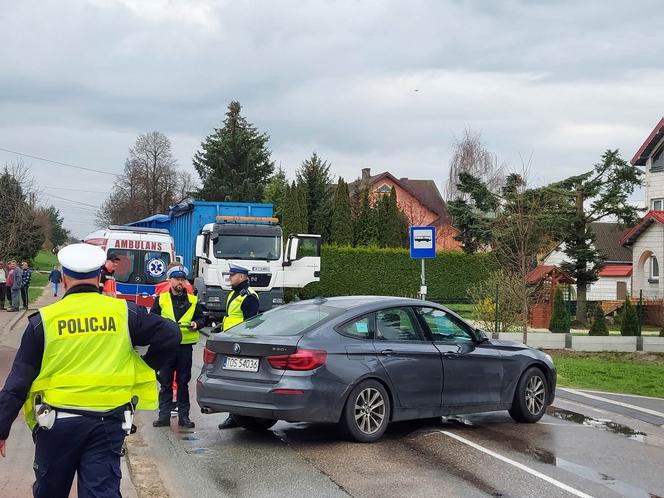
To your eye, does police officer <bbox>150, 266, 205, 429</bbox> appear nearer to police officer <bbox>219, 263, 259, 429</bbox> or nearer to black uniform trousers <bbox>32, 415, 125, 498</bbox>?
police officer <bbox>219, 263, 259, 429</bbox>

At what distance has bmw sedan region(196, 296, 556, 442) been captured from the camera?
27.3ft

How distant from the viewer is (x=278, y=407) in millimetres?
8203

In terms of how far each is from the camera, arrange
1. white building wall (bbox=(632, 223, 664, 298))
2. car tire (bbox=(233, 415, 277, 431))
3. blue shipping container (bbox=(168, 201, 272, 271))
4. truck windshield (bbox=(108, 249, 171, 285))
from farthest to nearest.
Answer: white building wall (bbox=(632, 223, 664, 298)) < blue shipping container (bbox=(168, 201, 272, 271)) < truck windshield (bbox=(108, 249, 171, 285)) < car tire (bbox=(233, 415, 277, 431))

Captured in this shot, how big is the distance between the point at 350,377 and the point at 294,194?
37.7 metres

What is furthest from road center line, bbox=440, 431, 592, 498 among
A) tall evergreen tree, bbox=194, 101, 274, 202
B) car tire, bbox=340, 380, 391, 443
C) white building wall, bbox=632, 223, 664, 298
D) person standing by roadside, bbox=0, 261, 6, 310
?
tall evergreen tree, bbox=194, 101, 274, 202

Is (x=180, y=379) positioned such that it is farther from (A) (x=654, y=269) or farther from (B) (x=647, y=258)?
(A) (x=654, y=269)

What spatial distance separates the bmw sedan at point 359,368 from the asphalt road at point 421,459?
31 cm

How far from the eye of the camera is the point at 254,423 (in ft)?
30.4

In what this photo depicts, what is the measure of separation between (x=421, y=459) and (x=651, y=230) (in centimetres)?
3449

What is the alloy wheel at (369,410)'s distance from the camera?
8.56m

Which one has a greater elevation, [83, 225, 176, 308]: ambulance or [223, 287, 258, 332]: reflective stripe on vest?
[83, 225, 176, 308]: ambulance

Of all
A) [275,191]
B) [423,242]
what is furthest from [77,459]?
[275,191]

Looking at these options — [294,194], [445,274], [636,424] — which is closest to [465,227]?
[445,274]

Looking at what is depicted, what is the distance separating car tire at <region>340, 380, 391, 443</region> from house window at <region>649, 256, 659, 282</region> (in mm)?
34804
